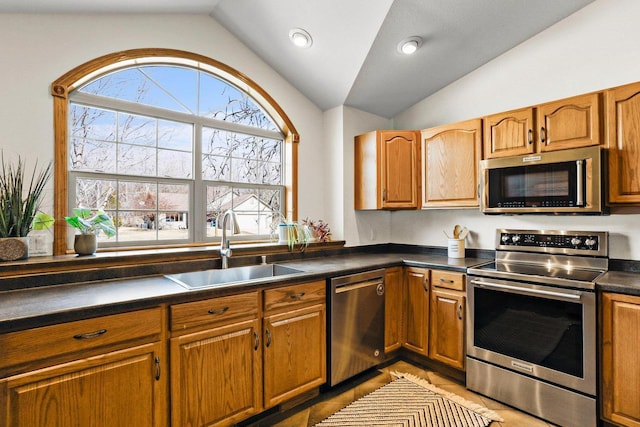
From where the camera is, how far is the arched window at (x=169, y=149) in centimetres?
220

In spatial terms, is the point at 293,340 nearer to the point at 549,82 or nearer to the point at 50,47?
the point at 50,47

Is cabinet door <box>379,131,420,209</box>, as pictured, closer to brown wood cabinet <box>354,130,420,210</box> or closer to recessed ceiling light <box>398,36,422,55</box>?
brown wood cabinet <box>354,130,420,210</box>

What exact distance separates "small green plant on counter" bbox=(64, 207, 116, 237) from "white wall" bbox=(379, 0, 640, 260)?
2683mm

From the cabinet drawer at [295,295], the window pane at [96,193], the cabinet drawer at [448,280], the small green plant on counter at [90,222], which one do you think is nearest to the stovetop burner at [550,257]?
the cabinet drawer at [448,280]

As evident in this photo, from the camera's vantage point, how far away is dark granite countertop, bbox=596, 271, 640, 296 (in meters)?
1.80

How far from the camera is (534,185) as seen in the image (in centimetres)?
235

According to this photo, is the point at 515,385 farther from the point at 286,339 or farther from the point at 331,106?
the point at 331,106

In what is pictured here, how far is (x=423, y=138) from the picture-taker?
306 cm

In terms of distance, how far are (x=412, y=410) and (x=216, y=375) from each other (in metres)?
1.28

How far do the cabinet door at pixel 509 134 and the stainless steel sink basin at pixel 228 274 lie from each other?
1.78 metres

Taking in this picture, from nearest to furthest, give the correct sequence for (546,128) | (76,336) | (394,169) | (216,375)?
(76,336)
(216,375)
(546,128)
(394,169)

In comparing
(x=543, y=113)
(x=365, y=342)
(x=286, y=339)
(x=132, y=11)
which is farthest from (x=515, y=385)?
(x=132, y=11)

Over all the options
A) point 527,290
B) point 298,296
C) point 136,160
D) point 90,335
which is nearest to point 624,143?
point 527,290

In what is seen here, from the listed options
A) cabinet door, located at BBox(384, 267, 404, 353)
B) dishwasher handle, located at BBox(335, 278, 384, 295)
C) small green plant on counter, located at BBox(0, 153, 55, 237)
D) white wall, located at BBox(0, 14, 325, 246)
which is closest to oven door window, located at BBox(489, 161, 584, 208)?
cabinet door, located at BBox(384, 267, 404, 353)
